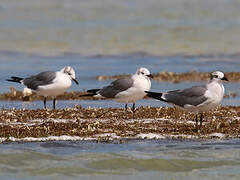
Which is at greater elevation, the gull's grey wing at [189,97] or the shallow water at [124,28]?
the shallow water at [124,28]

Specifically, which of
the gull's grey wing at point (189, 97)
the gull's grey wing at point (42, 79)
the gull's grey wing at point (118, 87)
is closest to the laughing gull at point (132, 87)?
the gull's grey wing at point (118, 87)

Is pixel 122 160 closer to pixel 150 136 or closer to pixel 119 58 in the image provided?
pixel 150 136

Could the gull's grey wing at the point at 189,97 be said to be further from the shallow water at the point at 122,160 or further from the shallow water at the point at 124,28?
the shallow water at the point at 124,28

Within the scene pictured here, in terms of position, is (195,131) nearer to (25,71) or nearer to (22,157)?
(22,157)

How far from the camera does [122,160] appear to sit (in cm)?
1373

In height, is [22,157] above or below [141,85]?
below

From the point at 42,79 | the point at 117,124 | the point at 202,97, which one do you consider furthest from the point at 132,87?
the point at 42,79

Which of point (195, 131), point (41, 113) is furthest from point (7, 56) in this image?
point (195, 131)

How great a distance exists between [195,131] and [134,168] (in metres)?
3.54

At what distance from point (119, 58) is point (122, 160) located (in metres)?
25.2

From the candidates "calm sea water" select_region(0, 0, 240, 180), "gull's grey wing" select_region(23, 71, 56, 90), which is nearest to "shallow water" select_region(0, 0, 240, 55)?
"calm sea water" select_region(0, 0, 240, 180)

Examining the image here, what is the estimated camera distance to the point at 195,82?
28.9 m

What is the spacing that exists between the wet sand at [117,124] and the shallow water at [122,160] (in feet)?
2.51

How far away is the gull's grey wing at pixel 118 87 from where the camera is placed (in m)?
19.1
